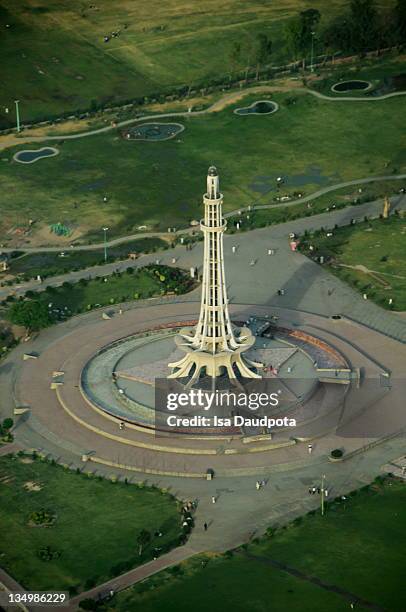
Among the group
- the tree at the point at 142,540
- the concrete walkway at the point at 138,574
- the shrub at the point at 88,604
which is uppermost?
the tree at the point at 142,540

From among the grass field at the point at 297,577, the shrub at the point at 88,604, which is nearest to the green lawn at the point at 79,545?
the shrub at the point at 88,604

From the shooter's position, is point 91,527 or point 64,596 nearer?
point 64,596

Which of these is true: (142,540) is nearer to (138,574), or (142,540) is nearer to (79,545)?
(138,574)

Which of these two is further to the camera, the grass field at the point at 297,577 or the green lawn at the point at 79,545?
the green lawn at the point at 79,545

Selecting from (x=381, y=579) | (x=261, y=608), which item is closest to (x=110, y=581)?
(x=261, y=608)

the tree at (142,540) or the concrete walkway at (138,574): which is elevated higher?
the tree at (142,540)

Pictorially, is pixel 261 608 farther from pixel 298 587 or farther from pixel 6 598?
pixel 6 598

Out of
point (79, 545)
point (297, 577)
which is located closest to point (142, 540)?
point (79, 545)

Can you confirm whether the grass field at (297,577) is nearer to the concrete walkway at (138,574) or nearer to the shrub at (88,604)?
the concrete walkway at (138,574)

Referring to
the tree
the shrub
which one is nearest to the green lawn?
the tree
